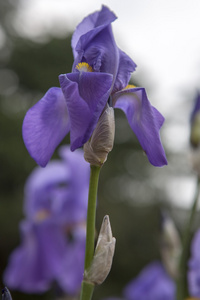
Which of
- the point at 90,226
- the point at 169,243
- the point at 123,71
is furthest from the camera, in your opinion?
the point at 169,243

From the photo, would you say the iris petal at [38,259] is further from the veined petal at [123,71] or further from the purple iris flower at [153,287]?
the veined petal at [123,71]

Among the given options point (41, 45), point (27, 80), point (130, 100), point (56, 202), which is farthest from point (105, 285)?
point (130, 100)

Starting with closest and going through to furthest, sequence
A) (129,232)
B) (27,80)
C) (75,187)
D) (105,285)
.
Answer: (75,187)
(105,285)
(129,232)
(27,80)

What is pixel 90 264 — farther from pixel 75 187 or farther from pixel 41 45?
pixel 41 45

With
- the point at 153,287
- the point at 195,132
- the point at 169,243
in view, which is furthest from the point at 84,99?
the point at 153,287

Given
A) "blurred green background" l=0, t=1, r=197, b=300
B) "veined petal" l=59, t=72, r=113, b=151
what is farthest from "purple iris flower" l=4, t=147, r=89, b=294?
"blurred green background" l=0, t=1, r=197, b=300

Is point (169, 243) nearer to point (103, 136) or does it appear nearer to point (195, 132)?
point (195, 132)

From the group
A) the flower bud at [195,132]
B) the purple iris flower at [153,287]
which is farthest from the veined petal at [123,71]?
the purple iris flower at [153,287]
